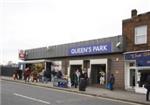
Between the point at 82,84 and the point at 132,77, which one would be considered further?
the point at 132,77

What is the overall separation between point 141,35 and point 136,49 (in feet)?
4.17

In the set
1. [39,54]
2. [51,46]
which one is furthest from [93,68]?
[39,54]

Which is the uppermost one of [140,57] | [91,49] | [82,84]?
[91,49]

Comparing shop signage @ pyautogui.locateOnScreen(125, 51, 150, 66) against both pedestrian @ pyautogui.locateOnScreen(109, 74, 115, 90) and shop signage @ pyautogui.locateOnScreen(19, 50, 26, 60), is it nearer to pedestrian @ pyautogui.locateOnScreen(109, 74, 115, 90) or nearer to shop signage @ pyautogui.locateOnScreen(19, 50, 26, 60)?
pedestrian @ pyautogui.locateOnScreen(109, 74, 115, 90)

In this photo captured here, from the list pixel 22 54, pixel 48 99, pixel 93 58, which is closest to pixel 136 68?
pixel 93 58

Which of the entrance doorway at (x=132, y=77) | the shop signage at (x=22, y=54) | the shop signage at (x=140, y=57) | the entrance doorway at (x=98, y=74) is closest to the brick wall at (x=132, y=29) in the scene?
the shop signage at (x=140, y=57)

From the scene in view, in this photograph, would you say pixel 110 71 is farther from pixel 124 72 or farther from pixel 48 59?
pixel 48 59

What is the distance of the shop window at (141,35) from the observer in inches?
1220

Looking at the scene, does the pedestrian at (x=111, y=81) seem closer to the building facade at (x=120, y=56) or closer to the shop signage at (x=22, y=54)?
the building facade at (x=120, y=56)

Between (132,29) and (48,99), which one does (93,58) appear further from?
(48,99)

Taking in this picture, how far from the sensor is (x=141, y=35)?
31297 mm

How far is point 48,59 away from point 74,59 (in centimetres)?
687

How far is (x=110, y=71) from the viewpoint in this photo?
34469 millimetres

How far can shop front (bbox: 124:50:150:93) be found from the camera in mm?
29969
